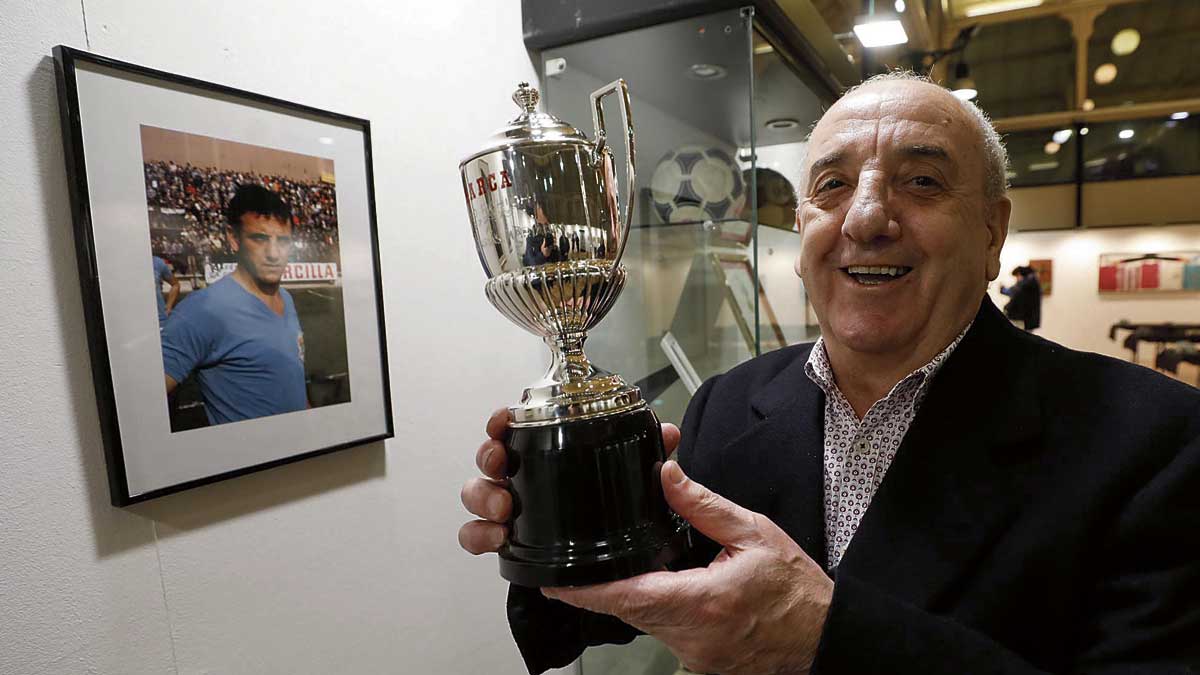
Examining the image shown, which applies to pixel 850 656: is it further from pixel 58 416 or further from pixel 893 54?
pixel 893 54

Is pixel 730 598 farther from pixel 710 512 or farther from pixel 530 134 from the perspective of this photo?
pixel 530 134

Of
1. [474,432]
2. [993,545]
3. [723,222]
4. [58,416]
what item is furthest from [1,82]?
[723,222]

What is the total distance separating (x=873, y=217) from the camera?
3.26ft

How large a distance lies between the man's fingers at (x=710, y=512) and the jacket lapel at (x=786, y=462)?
1.24 ft

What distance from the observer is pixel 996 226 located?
1074 millimetres

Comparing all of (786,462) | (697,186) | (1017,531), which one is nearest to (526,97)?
(786,462)

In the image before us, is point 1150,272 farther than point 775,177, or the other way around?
point 1150,272

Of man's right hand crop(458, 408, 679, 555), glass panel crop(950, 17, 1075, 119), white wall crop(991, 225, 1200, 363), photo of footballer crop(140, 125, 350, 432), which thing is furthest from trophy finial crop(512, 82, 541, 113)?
glass panel crop(950, 17, 1075, 119)

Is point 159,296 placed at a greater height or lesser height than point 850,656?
greater

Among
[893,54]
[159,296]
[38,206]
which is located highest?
[893,54]

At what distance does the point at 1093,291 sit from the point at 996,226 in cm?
664

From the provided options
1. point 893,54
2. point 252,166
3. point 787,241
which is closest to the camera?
point 252,166

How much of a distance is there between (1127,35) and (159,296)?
795 cm

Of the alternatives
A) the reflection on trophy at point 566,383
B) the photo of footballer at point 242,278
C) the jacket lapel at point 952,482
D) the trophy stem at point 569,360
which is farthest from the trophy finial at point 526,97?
the jacket lapel at point 952,482
